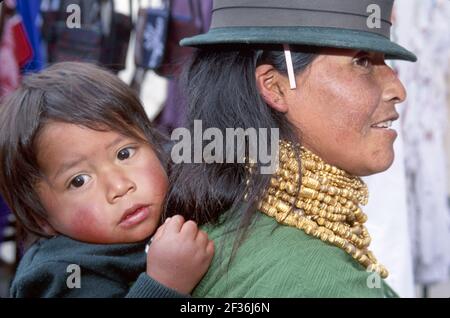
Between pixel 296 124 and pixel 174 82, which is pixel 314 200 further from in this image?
pixel 174 82

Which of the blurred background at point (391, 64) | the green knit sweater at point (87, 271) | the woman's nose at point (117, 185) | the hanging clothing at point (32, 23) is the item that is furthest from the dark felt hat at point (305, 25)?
the hanging clothing at point (32, 23)

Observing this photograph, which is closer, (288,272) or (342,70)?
(288,272)

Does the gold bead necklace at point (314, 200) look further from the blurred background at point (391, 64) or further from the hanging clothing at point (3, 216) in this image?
the hanging clothing at point (3, 216)

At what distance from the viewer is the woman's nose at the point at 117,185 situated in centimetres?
153

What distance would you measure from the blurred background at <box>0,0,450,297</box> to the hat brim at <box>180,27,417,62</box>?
2.84 ft

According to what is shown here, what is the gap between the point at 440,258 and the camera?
3.15 m

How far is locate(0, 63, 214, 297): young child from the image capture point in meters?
1.54

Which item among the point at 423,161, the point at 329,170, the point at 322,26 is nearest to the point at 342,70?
the point at 322,26

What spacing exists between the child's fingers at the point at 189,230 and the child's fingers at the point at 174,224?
16 mm

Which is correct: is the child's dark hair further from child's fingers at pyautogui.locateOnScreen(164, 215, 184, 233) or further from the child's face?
child's fingers at pyautogui.locateOnScreen(164, 215, 184, 233)

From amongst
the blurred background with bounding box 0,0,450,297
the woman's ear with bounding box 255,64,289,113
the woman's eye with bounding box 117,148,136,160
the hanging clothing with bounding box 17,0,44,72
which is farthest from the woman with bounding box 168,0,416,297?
the hanging clothing with bounding box 17,0,44,72

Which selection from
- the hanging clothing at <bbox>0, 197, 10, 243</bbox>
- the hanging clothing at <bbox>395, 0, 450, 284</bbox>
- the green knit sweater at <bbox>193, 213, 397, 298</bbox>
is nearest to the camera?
the green knit sweater at <bbox>193, 213, 397, 298</bbox>
